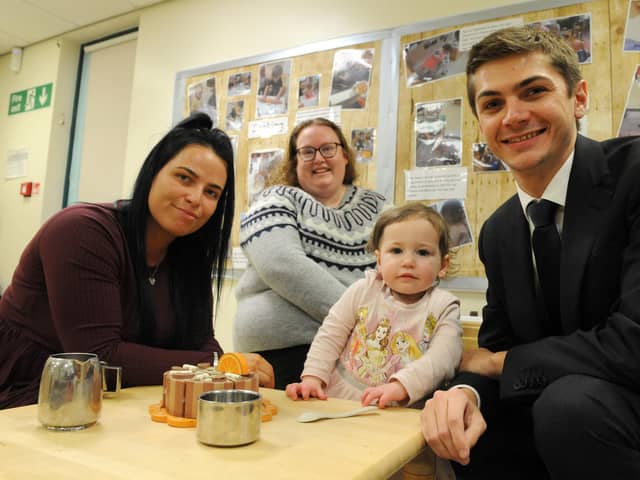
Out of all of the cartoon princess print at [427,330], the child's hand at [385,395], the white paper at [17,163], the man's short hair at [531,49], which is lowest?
the child's hand at [385,395]

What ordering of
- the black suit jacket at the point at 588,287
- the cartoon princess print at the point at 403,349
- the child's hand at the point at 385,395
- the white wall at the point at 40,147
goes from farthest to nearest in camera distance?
the white wall at the point at 40,147 < the cartoon princess print at the point at 403,349 < the child's hand at the point at 385,395 < the black suit jacket at the point at 588,287

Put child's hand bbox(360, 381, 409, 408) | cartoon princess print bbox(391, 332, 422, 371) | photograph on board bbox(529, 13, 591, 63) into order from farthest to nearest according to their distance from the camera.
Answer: photograph on board bbox(529, 13, 591, 63) → cartoon princess print bbox(391, 332, 422, 371) → child's hand bbox(360, 381, 409, 408)

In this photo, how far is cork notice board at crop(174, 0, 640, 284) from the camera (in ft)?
6.77

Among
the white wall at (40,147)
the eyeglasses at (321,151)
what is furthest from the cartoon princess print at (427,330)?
the white wall at (40,147)

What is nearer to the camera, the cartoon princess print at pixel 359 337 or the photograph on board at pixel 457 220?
the cartoon princess print at pixel 359 337

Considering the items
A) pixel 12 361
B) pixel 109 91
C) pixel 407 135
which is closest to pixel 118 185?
pixel 109 91

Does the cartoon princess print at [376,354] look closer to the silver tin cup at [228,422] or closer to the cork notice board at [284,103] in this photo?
the silver tin cup at [228,422]

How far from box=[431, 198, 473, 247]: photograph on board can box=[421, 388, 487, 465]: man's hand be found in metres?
1.39

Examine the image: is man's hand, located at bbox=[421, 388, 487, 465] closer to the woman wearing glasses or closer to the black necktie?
the black necktie

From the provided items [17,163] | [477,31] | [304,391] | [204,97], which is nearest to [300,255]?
[304,391]

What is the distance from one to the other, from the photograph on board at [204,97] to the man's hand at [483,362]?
2.34 m

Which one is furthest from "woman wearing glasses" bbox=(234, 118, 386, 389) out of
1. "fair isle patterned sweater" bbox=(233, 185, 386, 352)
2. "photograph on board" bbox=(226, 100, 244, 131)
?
"photograph on board" bbox=(226, 100, 244, 131)

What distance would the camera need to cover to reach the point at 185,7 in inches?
135

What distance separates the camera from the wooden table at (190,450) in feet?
2.08
